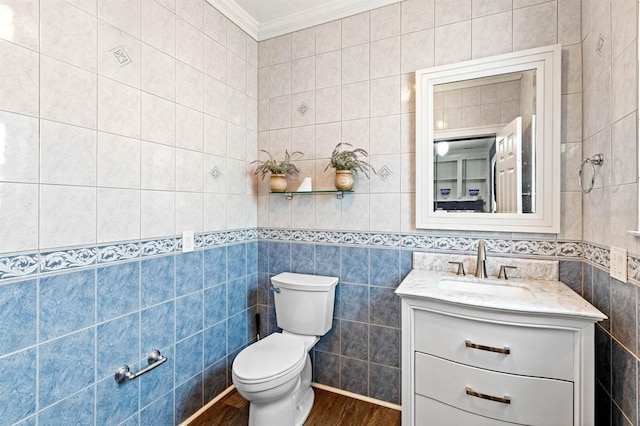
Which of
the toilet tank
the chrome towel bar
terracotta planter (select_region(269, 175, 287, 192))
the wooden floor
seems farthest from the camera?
terracotta planter (select_region(269, 175, 287, 192))

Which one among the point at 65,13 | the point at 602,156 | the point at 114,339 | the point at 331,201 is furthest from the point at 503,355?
the point at 65,13

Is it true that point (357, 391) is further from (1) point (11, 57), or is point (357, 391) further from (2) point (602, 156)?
(1) point (11, 57)

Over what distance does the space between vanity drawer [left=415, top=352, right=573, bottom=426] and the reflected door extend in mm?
825

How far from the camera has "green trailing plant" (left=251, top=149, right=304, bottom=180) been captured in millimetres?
2084

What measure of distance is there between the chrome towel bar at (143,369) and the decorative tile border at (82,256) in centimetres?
50

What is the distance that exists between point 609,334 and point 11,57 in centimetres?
249

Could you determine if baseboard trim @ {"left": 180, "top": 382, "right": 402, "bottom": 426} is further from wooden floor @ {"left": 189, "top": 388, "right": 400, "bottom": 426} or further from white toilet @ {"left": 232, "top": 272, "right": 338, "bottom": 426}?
white toilet @ {"left": 232, "top": 272, "right": 338, "bottom": 426}

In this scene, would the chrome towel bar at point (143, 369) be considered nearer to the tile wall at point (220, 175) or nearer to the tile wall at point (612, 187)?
the tile wall at point (220, 175)

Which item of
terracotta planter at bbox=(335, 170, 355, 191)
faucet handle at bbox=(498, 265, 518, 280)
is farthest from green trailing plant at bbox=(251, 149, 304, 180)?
faucet handle at bbox=(498, 265, 518, 280)

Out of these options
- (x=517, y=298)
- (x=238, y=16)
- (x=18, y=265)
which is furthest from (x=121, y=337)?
(x=238, y=16)

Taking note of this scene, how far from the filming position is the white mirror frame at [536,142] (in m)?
1.54

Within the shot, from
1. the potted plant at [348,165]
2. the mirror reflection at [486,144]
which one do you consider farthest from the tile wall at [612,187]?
the potted plant at [348,165]

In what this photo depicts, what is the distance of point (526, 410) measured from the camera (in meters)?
1.21

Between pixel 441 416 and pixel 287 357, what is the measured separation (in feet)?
2.49
